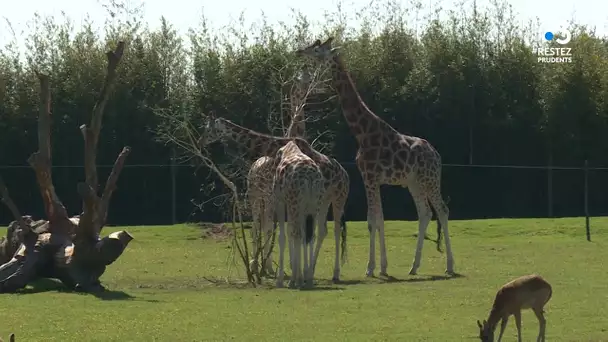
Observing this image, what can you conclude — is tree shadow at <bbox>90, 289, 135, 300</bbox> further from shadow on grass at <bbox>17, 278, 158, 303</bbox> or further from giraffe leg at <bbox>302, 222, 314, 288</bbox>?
giraffe leg at <bbox>302, 222, 314, 288</bbox>

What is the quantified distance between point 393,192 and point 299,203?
61.2ft

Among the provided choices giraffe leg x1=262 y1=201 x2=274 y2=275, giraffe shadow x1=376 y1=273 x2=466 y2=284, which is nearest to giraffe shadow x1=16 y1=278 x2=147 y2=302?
giraffe leg x1=262 y1=201 x2=274 y2=275

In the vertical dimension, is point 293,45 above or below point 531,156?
above

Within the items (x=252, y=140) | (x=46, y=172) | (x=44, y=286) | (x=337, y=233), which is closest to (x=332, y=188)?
(x=337, y=233)

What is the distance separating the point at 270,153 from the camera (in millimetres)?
19703

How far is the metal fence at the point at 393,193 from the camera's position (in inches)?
1356

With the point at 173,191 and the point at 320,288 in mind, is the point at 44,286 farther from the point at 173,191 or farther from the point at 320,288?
the point at 173,191

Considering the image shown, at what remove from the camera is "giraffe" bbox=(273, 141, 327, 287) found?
17.2 m

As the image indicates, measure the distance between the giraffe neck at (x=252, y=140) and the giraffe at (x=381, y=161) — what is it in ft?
4.76

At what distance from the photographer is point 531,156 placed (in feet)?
121

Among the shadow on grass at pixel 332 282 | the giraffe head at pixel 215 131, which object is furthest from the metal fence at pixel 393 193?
the shadow on grass at pixel 332 282

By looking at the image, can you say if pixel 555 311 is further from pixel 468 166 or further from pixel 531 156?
pixel 531 156

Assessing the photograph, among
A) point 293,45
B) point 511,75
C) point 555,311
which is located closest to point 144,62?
point 293,45

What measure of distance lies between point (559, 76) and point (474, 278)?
1888 centimetres
